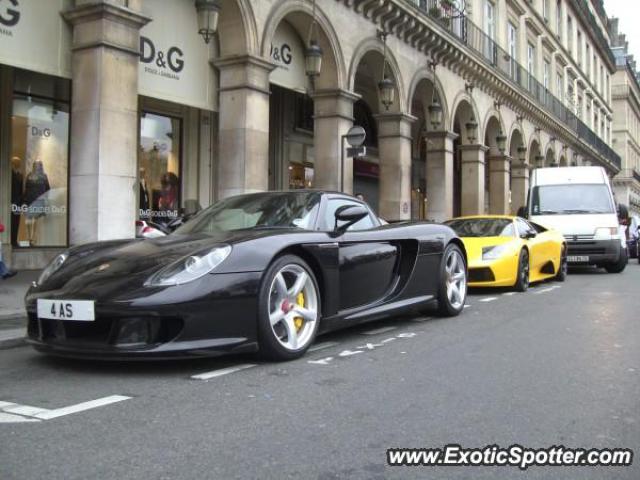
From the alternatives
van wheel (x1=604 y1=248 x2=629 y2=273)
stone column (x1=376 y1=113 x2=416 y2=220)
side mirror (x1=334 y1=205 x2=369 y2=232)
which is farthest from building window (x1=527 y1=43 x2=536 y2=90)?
side mirror (x1=334 y1=205 x2=369 y2=232)

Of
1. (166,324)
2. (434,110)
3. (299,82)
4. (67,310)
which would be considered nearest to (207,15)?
(299,82)

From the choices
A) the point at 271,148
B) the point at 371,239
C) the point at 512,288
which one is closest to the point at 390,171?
the point at 271,148

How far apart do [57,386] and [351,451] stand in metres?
2.01

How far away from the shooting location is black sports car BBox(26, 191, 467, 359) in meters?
4.07

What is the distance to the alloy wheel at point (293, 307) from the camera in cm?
462

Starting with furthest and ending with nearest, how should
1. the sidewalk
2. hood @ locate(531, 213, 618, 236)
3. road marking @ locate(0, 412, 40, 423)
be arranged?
hood @ locate(531, 213, 618, 236), the sidewalk, road marking @ locate(0, 412, 40, 423)

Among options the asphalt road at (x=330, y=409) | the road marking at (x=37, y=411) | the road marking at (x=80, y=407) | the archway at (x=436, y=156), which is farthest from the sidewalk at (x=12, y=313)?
the archway at (x=436, y=156)

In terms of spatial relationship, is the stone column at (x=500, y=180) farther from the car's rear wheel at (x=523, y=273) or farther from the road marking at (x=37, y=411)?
the road marking at (x=37, y=411)

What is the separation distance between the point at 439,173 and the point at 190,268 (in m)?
17.7

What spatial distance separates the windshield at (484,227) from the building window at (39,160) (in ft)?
23.6

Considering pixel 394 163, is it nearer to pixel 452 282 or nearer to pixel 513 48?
pixel 452 282

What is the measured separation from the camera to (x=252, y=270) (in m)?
4.39

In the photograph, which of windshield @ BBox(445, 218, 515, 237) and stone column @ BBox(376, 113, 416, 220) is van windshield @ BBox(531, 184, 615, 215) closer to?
stone column @ BBox(376, 113, 416, 220)

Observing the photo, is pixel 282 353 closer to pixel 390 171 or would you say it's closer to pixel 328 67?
pixel 328 67
